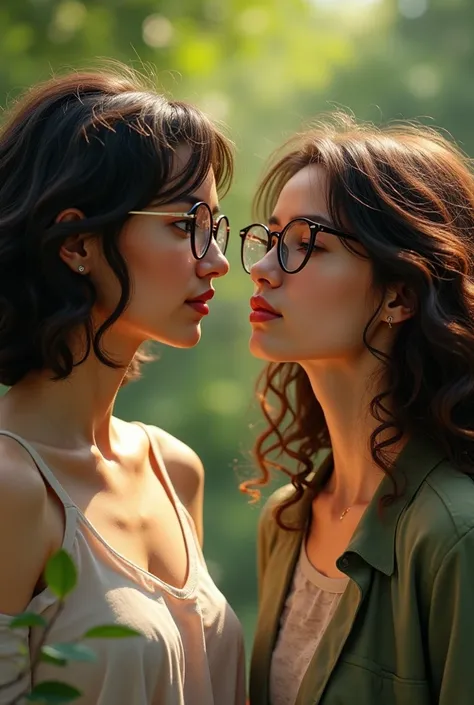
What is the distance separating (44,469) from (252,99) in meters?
3.41

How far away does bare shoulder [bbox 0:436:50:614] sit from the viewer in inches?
77.9

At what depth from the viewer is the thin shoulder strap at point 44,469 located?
7.00 feet

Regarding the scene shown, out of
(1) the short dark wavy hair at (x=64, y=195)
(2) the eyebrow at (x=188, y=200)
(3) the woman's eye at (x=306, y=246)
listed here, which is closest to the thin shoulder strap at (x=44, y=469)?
(1) the short dark wavy hair at (x=64, y=195)

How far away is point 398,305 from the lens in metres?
2.50

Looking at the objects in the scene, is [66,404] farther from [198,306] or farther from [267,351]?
[267,351]

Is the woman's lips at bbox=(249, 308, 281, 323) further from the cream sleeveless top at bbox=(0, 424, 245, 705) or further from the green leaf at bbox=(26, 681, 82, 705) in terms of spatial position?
the green leaf at bbox=(26, 681, 82, 705)

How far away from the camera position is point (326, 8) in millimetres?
4957

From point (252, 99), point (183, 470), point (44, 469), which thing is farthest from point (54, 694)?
point (252, 99)

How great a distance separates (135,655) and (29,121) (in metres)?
1.19

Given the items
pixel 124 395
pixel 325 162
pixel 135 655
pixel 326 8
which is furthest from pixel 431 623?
pixel 326 8

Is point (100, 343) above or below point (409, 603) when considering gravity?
above

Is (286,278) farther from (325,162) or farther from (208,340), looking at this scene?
(208,340)

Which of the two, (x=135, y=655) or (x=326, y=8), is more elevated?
(x=326, y=8)

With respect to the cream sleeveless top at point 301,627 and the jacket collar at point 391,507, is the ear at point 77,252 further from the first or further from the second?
the cream sleeveless top at point 301,627
